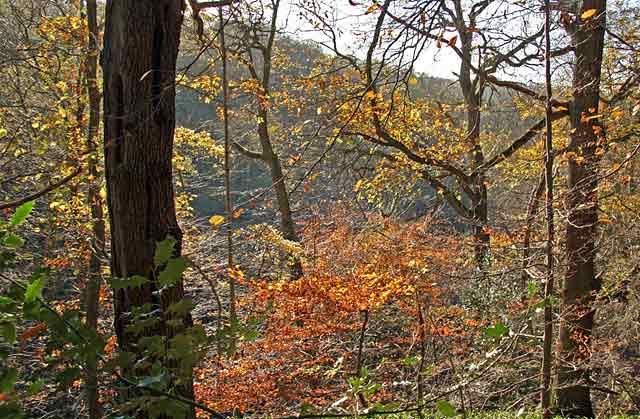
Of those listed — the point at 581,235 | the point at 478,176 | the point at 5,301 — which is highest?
the point at 478,176

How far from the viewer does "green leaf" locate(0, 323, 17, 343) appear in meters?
0.91

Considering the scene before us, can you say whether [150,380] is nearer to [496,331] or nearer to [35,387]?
[35,387]

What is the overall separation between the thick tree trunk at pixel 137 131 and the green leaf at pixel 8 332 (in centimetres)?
134

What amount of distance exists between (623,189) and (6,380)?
454 inches

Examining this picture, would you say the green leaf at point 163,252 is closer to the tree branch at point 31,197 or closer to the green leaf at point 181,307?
the green leaf at point 181,307

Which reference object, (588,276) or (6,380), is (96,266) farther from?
(6,380)

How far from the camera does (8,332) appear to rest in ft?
3.00

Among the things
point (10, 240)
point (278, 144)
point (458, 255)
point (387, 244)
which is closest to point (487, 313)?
point (387, 244)

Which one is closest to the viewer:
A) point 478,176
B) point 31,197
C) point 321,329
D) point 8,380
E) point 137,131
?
point 8,380

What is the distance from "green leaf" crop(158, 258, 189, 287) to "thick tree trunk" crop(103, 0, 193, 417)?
3.93ft

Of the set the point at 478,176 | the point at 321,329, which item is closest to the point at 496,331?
the point at 321,329

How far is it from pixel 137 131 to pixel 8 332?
4.95ft

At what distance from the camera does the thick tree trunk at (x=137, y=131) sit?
2275 millimetres

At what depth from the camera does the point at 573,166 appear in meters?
7.09
